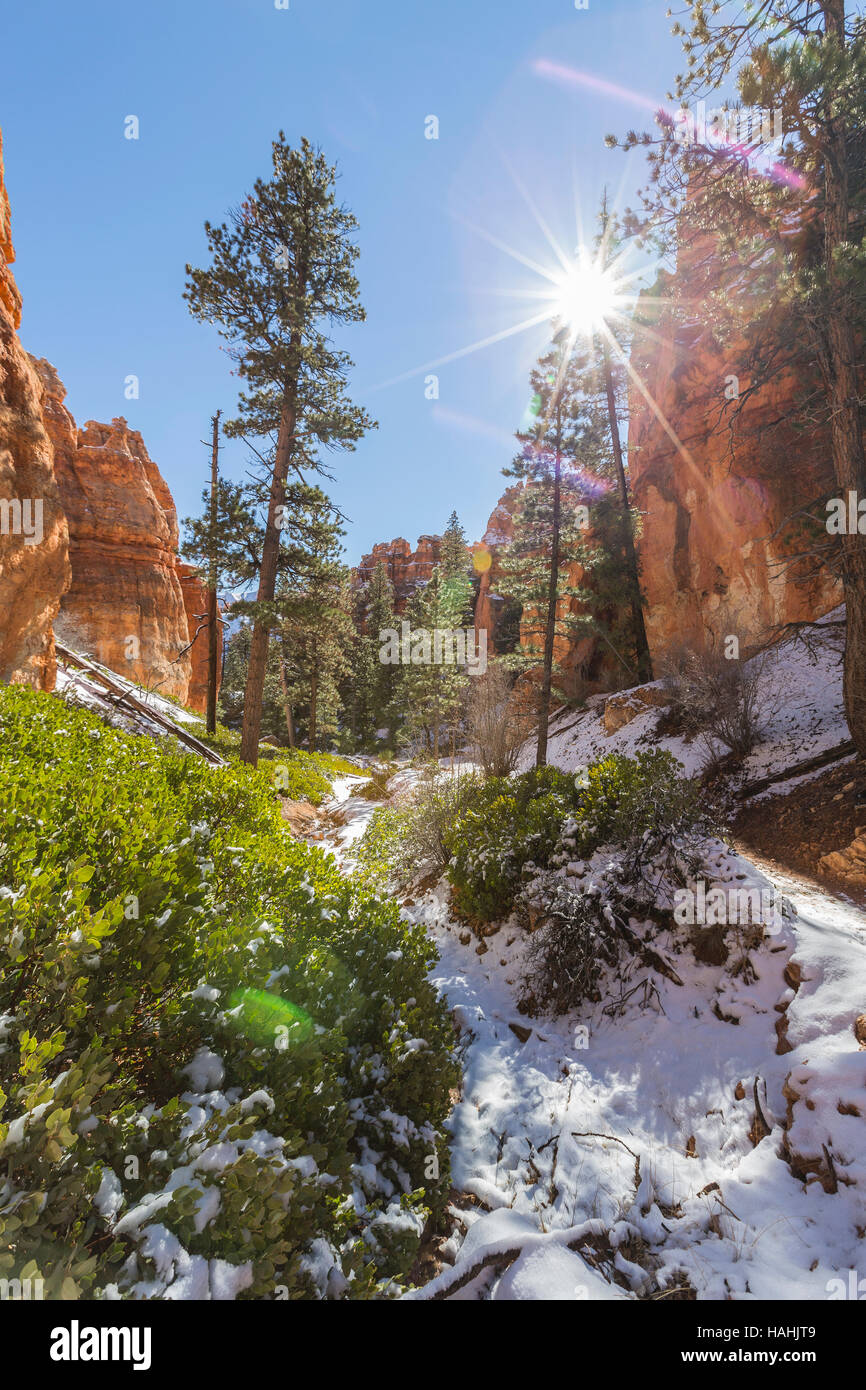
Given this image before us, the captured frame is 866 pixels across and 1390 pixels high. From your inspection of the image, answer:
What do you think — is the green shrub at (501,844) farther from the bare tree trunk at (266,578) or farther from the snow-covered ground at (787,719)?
the bare tree trunk at (266,578)

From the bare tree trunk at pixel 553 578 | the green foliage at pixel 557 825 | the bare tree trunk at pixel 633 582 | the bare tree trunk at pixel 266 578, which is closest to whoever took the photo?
the green foliage at pixel 557 825

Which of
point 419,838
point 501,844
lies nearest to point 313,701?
point 419,838

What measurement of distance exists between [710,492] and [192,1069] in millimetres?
18712

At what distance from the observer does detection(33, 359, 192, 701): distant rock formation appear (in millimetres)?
29500

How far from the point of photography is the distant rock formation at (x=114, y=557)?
2950cm

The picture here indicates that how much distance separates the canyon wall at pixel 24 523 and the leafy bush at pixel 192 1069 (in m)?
5.08

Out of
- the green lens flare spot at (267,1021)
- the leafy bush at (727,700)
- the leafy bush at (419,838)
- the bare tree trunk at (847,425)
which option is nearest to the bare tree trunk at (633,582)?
the leafy bush at (727,700)

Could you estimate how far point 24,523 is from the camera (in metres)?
7.72

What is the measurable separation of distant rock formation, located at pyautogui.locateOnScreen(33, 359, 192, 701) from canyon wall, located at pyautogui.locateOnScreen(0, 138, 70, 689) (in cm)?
2150

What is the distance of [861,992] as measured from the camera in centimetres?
324

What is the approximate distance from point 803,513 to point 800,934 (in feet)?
19.6

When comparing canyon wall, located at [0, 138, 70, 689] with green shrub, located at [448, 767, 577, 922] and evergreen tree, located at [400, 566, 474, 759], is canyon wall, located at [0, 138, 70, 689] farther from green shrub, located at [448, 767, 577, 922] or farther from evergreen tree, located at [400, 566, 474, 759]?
evergreen tree, located at [400, 566, 474, 759]
